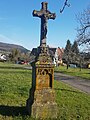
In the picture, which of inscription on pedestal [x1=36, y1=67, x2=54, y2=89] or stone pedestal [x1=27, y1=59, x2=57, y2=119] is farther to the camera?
inscription on pedestal [x1=36, y1=67, x2=54, y2=89]

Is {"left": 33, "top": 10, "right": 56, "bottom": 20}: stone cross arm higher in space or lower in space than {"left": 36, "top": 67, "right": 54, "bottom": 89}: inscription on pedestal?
higher

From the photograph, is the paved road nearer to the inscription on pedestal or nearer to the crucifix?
the inscription on pedestal

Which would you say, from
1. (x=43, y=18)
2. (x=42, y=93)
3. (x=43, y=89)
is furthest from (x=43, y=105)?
(x=43, y=18)

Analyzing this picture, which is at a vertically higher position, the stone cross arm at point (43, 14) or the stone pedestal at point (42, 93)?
the stone cross arm at point (43, 14)

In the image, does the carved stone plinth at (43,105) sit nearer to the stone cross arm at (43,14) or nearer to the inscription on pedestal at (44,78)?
the inscription on pedestal at (44,78)

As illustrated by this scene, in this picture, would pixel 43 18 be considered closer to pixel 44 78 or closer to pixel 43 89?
pixel 44 78

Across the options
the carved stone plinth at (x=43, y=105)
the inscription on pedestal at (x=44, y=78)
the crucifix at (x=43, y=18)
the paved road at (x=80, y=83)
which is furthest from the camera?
the paved road at (x=80, y=83)

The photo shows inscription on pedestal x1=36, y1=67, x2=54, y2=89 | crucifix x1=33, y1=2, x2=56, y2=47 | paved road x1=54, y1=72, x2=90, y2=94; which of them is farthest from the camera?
paved road x1=54, y1=72, x2=90, y2=94

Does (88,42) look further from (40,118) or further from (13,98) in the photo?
(40,118)

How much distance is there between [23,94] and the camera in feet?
44.7

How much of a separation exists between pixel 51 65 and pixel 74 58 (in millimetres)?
60249

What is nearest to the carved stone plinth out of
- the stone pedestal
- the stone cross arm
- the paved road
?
the stone pedestal

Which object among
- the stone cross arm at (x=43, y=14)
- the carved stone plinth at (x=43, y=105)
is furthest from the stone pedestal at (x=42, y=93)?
the stone cross arm at (x=43, y=14)

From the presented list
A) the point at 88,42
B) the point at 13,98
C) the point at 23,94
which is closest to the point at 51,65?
the point at 13,98
